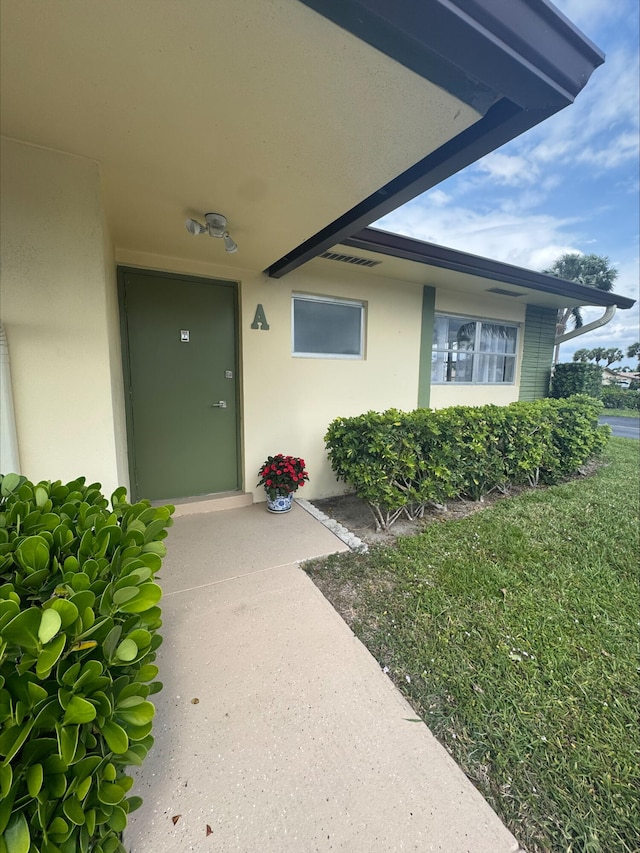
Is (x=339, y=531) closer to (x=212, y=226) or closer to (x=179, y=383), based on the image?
(x=179, y=383)

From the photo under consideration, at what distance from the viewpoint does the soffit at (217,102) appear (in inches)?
47.3

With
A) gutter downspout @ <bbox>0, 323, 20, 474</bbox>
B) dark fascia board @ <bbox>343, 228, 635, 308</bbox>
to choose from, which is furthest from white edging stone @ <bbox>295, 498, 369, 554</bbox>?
dark fascia board @ <bbox>343, 228, 635, 308</bbox>

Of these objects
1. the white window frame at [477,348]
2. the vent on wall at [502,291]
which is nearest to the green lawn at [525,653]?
the white window frame at [477,348]

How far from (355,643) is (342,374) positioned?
3.16 m

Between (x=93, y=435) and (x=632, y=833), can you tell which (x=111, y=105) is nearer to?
(x=93, y=435)

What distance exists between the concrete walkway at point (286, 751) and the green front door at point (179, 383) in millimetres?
1737

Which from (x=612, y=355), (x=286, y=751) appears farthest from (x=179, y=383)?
(x=612, y=355)

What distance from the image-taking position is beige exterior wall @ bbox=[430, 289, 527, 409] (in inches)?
209

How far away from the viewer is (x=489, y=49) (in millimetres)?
1205

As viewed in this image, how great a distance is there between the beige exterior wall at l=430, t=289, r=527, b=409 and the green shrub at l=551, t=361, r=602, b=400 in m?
1.21

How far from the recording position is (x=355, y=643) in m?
1.87

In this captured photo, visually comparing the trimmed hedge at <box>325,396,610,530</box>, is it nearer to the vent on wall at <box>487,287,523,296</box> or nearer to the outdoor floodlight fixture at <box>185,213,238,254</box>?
the vent on wall at <box>487,287,523,296</box>

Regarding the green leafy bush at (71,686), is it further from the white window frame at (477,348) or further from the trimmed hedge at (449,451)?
the white window frame at (477,348)

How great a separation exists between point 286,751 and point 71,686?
1.11 meters
